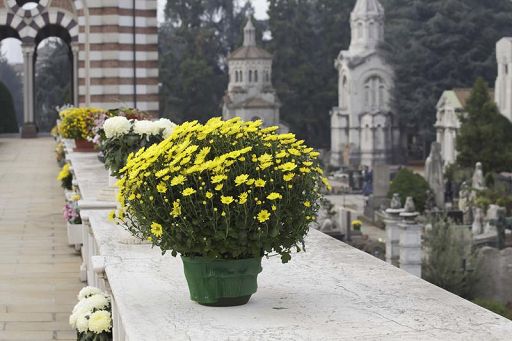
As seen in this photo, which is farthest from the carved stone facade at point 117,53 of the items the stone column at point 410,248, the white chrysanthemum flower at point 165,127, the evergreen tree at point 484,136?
the evergreen tree at point 484,136

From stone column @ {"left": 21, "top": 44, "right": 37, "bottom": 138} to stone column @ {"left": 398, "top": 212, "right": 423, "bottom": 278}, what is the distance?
10.3 metres

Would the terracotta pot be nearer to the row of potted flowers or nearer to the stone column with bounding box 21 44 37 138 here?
the stone column with bounding box 21 44 37 138

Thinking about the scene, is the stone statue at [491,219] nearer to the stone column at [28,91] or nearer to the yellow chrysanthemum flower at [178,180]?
the stone column at [28,91]

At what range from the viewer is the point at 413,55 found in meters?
76.9

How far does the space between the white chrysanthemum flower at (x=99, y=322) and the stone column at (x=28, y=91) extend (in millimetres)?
20998

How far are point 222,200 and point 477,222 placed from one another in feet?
107

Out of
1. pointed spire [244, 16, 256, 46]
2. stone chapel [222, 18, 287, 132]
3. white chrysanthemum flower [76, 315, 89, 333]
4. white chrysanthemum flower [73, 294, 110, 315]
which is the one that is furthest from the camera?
pointed spire [244, 16, 256, 46]

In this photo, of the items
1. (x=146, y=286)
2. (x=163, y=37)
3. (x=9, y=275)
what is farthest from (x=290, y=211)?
(x=163, y=37)

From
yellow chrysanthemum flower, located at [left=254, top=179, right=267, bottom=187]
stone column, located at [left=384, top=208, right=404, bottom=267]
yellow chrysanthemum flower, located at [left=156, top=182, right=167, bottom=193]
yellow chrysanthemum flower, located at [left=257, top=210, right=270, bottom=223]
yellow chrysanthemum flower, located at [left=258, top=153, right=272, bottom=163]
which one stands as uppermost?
yellow chrysanthemum flower, located at [left=258, top=153, right=272, bottom=163]

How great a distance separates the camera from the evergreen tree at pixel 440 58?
76312 mm

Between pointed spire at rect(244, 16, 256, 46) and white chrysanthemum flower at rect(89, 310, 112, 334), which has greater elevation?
pointed spire at rect(244, 16, 256, 46)

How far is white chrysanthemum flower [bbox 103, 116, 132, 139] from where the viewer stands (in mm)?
9914

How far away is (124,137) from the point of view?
10.0m

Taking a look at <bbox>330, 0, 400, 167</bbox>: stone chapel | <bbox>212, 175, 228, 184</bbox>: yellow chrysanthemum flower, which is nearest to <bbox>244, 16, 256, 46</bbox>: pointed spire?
<bbox>330, 0, 400, 167</bbox>: stone chapel
